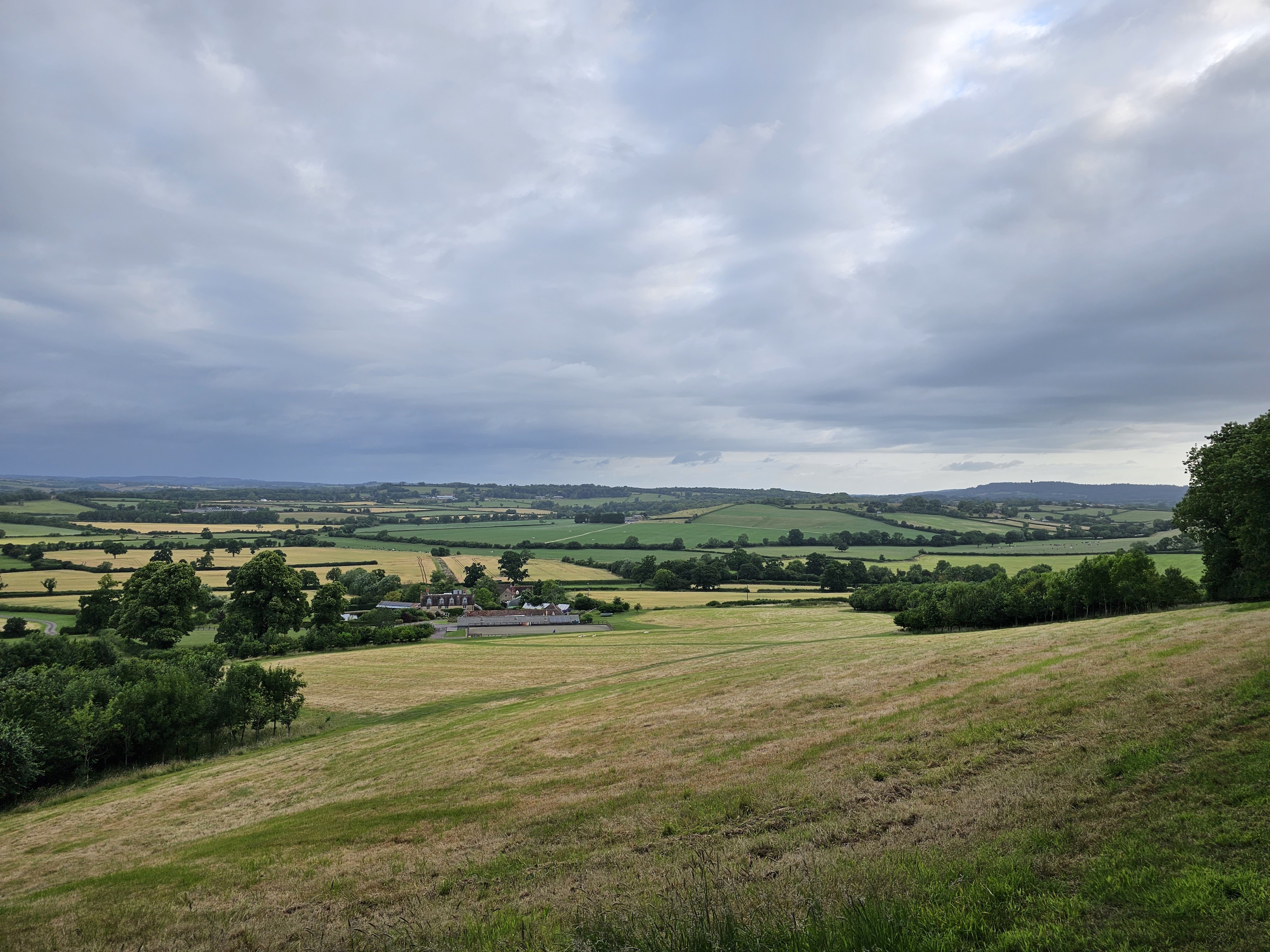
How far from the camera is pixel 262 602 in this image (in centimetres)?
6225

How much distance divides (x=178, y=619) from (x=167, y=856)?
169 feet

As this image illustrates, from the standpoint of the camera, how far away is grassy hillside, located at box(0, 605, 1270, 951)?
652cm

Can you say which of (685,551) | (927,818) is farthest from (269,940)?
(685,551)

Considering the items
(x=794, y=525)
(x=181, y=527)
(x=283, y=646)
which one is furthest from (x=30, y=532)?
(x=794, y=525)

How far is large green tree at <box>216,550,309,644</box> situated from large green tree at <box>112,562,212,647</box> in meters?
3.63

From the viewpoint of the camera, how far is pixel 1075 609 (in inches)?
Result: 2067

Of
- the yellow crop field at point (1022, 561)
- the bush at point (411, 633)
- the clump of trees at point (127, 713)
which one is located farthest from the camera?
the yellow crop field at point (1022, 561)

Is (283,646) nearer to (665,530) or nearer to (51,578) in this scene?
(51,578)

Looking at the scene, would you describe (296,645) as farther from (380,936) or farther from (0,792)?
(380,936)

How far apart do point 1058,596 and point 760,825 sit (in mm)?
54319

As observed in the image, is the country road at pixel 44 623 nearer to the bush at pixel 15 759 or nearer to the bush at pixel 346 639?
the bush at pixel 346 639

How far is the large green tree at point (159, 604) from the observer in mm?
55219

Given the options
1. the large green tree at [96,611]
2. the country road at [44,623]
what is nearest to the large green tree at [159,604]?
the large green tree at [96,611]

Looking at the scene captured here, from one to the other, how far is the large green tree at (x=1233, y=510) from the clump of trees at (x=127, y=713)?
58.9 meters
